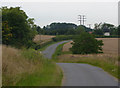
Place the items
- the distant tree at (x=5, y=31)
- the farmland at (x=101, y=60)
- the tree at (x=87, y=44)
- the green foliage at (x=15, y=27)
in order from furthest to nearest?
the tree at (x=87, y=44), the green foliage at (x=15, y=27), the distant tree at (x=5, y=31), the farmland at (x=101, y=60)

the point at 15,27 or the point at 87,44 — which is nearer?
the point at 15,27

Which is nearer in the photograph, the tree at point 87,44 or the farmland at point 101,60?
the farmland at point 101,60

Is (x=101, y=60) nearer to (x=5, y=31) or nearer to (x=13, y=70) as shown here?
(x=5, y=31)

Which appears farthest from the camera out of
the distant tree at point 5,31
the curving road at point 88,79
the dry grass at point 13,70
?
the distant tree at point 5,31

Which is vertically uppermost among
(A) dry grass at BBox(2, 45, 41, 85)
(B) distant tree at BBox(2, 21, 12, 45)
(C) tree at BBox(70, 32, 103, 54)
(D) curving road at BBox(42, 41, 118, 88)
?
(B) distant tree at BBox(2, 21, 12, 45)

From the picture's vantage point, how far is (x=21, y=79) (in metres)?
10.7

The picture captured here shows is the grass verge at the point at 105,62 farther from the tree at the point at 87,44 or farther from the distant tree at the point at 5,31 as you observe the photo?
the distant tree at the point at 5,31

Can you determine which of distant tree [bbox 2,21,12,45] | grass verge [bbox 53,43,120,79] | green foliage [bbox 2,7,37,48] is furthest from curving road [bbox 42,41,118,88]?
green foliage [bbox 2,7,37,48]

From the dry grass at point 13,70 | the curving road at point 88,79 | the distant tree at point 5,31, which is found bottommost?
the curving road at point 88,79

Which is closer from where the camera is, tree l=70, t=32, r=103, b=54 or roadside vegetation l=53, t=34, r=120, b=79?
roadside vegetation l=53, t=34, r=120, b=79

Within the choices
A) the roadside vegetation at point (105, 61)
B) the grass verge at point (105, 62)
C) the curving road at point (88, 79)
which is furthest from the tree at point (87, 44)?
the curving road at point (88, 79)

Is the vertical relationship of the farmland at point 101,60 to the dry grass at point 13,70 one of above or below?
below

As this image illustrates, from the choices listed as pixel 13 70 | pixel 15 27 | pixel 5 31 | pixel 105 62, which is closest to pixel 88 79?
pixel 13 70

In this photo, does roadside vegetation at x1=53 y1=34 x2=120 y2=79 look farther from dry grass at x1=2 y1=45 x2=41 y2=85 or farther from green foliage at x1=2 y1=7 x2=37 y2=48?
green foliage at x1=2 y1=7 x2=37 y2=48
